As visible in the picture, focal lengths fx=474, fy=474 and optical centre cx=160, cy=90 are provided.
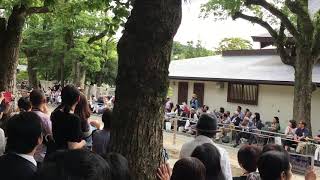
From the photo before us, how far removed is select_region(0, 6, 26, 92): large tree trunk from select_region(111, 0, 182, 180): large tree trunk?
334 inches

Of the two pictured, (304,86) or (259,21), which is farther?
(259,21)

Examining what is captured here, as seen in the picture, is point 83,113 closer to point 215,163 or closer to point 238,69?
point 215,163

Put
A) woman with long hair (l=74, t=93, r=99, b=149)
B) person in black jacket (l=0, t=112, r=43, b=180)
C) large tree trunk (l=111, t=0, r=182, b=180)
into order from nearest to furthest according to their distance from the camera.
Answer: person in black jacket (l=0, t=112, r=43, b=180), large tree trunk (l=111, t=0, r=182, b=180), woman with long hair (l=74, t=93, r=99, b=149)

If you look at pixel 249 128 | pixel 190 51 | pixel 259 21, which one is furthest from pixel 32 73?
pixel 249 128

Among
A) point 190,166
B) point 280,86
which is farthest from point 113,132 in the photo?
point 280,86

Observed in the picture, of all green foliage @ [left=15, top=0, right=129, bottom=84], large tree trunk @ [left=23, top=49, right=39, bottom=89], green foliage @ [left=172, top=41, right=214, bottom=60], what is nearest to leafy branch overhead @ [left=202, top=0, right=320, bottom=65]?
green foliage @ [left=15, top=0, right=129, bottom=84]

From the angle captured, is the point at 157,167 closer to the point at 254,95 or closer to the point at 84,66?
the point at 254,95

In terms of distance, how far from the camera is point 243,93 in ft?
76.2

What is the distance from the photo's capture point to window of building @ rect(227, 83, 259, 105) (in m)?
22.7

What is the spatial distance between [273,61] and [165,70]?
22129mm

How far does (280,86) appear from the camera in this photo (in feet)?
70.9

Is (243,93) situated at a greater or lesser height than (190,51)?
lesser

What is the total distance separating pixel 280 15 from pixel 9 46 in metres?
11.1

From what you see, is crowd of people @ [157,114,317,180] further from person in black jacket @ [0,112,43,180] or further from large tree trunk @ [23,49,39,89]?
large tree trunk @ [23,49,39,89]
